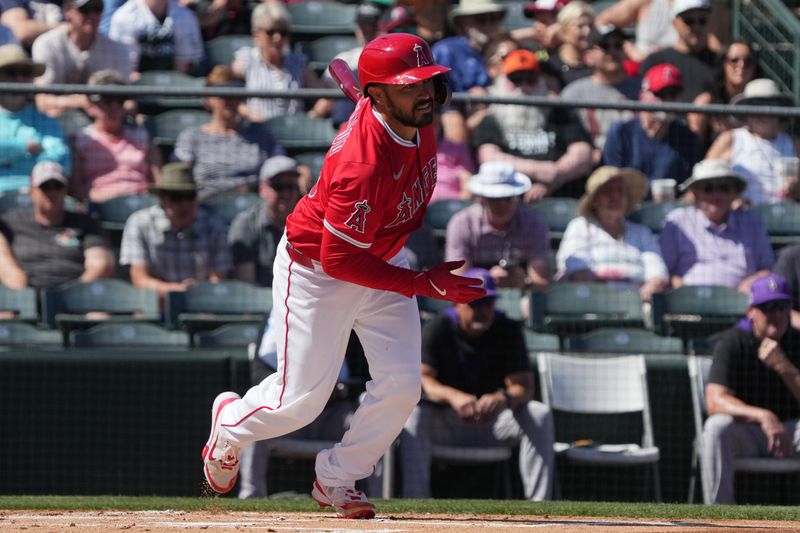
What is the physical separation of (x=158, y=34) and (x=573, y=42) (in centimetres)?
318

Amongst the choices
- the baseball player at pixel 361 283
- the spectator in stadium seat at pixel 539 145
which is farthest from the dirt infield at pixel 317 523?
the spectator in stadium seat at pixel 539 145

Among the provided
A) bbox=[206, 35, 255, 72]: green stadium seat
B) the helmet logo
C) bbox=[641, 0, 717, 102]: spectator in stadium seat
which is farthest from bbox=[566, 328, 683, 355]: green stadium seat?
bbox=[206, 35, 255, 72]: green stadium seat

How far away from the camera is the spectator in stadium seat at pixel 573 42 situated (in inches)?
394

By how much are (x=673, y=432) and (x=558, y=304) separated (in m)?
0.99

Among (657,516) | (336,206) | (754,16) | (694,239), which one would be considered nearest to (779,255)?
(694,239)

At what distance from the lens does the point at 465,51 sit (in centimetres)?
969

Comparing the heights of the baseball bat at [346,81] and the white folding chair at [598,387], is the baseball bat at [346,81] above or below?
above

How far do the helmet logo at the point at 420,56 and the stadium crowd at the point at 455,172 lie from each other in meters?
2.91

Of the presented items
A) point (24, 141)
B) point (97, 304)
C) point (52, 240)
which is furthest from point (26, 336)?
point (24, 141)

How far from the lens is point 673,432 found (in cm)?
746

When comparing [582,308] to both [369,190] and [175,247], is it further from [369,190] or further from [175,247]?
[369,190]

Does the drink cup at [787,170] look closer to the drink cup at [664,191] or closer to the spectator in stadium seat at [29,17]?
the drink cup at [664,191]

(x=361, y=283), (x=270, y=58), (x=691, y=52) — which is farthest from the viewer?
(x=691, y=52)

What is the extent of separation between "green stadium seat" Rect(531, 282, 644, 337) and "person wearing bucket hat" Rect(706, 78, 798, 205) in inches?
47.6
